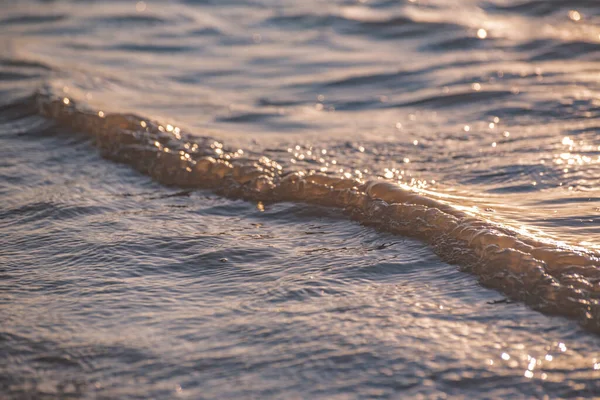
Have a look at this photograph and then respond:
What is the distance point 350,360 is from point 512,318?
1.97 ft

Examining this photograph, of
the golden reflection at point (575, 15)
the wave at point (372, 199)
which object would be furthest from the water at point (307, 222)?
the golden reflection at point (575, 15)

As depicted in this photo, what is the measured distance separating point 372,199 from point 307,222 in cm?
33

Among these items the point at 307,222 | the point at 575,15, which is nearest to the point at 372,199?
the point at 307,222

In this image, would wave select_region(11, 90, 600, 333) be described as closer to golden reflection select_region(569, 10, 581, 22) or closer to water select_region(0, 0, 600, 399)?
water select_region(0, 0, 600, 399)

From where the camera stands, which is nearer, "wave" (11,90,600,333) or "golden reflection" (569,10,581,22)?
"wave" (11,90,600,333)

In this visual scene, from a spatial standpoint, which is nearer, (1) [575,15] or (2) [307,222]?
(2) [307,222]

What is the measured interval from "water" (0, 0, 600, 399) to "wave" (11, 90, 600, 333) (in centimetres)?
1

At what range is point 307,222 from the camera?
12.1ft

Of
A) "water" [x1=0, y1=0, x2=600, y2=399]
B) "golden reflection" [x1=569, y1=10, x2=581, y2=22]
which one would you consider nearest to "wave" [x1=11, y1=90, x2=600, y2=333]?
"water" [x1=0, y1=0, x2=600, y2=399]

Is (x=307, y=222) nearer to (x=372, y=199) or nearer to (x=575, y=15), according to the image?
(x=372, y=199)

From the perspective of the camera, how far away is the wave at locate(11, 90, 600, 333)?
112 inches

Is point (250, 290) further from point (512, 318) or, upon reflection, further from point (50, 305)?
point (512, 318)

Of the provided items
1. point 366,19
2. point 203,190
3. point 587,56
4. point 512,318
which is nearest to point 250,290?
point 512,318

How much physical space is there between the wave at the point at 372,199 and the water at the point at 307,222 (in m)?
0.01
